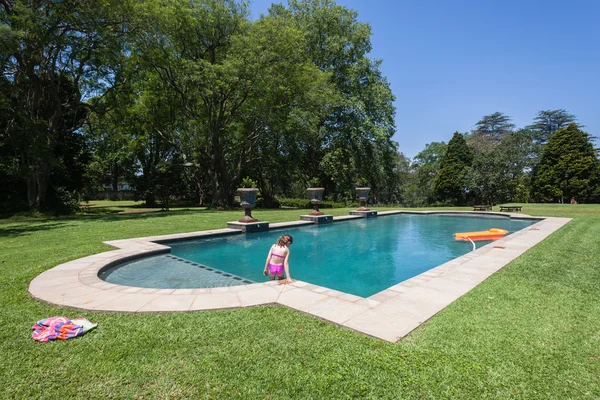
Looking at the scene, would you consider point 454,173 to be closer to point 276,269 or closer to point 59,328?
point 276,269

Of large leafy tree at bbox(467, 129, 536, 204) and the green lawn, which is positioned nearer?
the green lawn

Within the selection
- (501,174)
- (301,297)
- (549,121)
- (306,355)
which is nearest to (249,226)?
(301,297)

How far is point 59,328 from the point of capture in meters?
3.35

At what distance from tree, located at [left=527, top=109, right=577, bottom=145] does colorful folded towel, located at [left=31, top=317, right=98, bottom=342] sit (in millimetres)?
55893

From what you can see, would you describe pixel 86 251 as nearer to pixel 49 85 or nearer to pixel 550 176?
pixel 49 85

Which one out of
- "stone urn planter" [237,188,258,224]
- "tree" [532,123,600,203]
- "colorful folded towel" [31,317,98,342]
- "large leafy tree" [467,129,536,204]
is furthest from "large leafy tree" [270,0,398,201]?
"colorful folded towel" [31,317,98,342]

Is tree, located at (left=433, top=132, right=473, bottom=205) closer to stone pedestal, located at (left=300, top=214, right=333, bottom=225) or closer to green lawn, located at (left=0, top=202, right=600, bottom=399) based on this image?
stone pedestal, located at (left=300, top=214, right=333, bottom=225)

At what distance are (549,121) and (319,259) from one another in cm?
5593

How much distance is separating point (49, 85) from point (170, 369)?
72.5 ft

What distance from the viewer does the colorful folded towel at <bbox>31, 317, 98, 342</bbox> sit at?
3252mm

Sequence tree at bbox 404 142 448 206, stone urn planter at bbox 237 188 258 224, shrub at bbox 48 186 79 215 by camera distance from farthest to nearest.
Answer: tree at bbox 404 142 448 206 → shrub at bbox 48 186 79 215 → stone urn planter at bbox 237 188 258 224

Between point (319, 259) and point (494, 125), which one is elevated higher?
point (494, 125)

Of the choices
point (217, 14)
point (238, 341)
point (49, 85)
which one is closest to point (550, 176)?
point (217, 14)

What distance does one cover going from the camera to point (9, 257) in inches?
284
